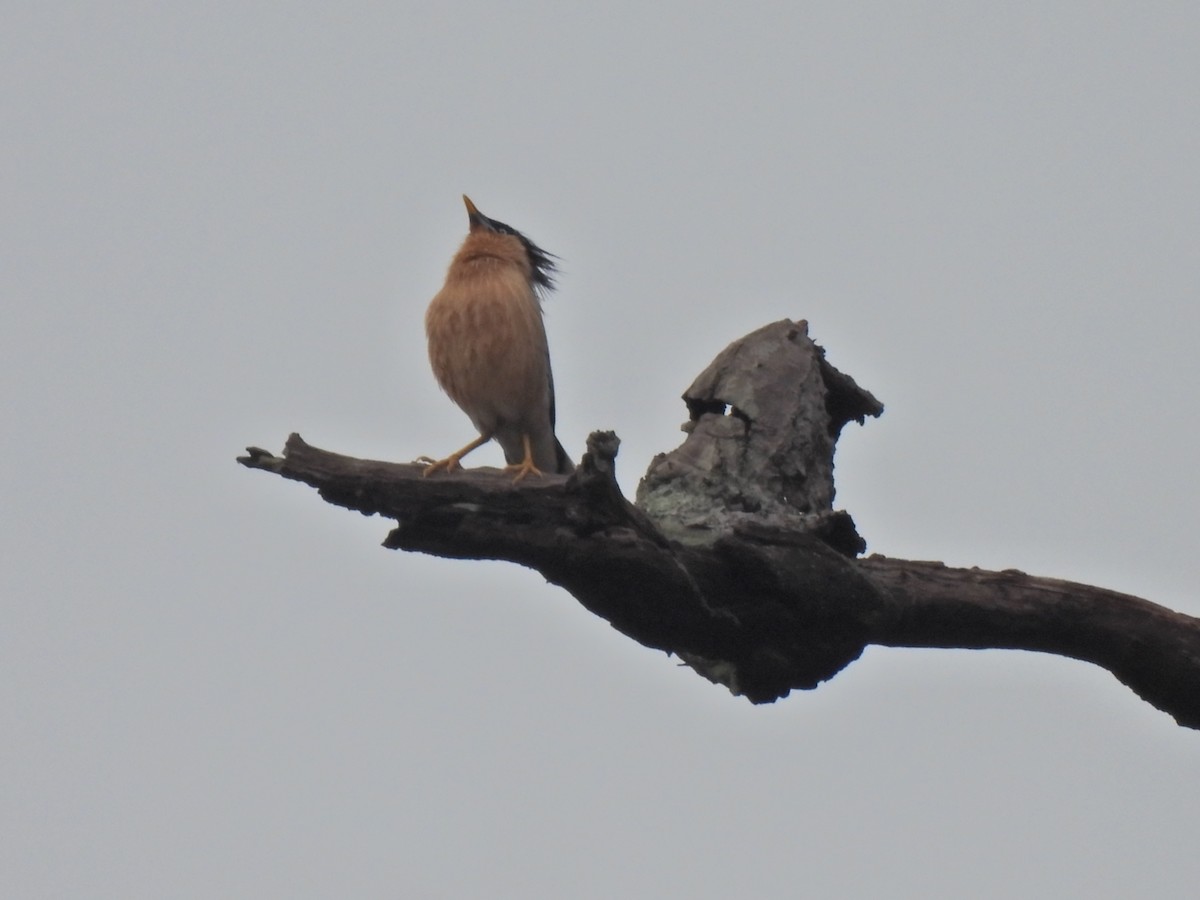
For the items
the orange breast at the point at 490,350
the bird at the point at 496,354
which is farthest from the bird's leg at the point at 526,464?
the orange breast at the point at 490,350

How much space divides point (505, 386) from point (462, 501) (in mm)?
3290

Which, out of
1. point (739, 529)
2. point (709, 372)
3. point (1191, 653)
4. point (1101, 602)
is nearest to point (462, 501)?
point (739, 529)

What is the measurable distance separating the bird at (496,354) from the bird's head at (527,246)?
0.49ft

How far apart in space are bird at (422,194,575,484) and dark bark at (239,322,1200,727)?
1.96 m

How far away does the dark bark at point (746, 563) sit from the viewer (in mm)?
5215

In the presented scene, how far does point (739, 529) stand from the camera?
5.70m

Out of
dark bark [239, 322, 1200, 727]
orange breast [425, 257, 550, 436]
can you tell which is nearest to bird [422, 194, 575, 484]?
orange breast [425, 257, 550, 436]

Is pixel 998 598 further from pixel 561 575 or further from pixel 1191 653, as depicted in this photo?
pixel 561 575

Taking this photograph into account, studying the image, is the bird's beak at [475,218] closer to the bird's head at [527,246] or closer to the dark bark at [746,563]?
the bird's head at [527,246]

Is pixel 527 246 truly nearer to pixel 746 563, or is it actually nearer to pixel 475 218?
pixel 475 218

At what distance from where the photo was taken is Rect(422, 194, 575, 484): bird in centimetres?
838

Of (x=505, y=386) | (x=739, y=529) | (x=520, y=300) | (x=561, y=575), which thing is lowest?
(x=561, y=575)

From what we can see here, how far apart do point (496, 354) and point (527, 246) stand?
139 cm

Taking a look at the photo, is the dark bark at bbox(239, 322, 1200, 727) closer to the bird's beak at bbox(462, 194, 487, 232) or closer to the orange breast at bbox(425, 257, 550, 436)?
the orange breast at bbox(425, 257, 550, 436)
